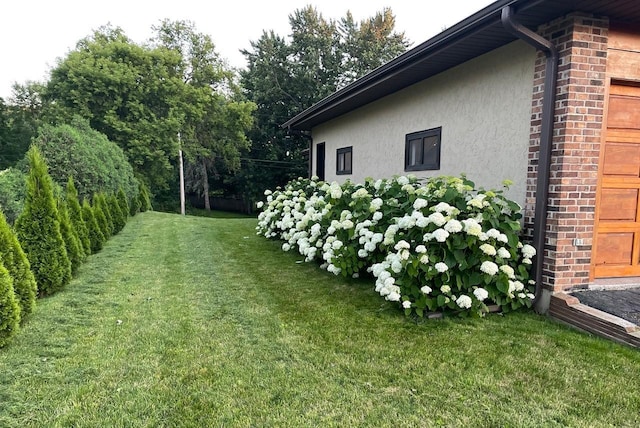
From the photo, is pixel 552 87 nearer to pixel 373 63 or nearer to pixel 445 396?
pixel 445 396

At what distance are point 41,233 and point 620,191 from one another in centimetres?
604

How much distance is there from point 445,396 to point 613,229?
2.68 meters

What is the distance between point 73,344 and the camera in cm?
305

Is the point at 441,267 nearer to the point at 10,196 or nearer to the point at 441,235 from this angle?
the point at 441,235

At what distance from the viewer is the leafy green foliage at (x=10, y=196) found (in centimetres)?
548

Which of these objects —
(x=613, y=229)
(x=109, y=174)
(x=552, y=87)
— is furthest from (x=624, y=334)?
(x=109, y=174)

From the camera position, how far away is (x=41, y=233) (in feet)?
14.3

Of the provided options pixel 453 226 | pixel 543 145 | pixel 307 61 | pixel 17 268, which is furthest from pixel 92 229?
pixel 307 61

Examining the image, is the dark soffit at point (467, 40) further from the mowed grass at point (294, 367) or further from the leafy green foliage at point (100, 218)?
the leafy green foliage at point (100, 218)

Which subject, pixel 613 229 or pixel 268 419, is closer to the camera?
pixel 268 419

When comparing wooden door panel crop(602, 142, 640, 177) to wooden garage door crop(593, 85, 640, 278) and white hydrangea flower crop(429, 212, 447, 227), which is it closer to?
wooden garage door crop(593, 85, 640, 278)

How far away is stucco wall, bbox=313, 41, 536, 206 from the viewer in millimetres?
4066

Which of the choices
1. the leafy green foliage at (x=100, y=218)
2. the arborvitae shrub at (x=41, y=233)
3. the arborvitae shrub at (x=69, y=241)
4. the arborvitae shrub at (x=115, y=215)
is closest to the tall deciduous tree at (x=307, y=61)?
the arborvitae shrub at (x=115, y=215)

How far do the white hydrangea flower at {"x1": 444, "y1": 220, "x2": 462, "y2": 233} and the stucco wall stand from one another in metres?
1.11
